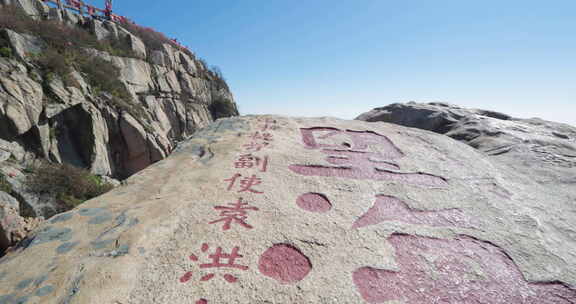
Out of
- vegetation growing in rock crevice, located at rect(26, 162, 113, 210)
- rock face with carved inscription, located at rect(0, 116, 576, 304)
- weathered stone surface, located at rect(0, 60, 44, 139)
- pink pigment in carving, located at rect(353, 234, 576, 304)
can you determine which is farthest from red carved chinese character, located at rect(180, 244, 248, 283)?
weathered stone surface, located at rect(0, 60, 44, 139)

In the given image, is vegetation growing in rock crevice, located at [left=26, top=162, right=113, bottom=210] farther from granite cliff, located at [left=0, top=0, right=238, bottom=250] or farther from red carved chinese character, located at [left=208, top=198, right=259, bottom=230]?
red carved chinese character, located at [left=208, top=198, right=259, bottom=230]

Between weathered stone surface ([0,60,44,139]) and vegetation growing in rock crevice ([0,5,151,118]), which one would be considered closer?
weathered stone surface ([0,60,44,139])

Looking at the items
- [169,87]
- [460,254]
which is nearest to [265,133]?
[460,254]

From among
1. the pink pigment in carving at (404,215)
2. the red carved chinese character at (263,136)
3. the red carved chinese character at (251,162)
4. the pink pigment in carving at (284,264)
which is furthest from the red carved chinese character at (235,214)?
the red carved chinese character at (263,136)

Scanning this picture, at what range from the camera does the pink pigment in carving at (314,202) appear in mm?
2359

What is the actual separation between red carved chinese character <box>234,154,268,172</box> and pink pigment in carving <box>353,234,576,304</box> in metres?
1.57

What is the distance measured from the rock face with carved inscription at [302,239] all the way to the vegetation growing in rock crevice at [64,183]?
4.78 m

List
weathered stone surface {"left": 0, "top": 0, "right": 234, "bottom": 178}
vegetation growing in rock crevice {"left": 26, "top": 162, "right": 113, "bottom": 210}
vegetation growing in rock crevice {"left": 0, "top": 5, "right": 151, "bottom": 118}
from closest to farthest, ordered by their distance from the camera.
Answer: vegetation growing in rock crevice {"left": 26, "top": 162, "right": 113, "bottom": 210}
weathered stone surface {"left": 0, "top": 0, "right": 234, "bottom": 178}
vegetation growing in rock crevice {"left": 0, "top": 5, "right": 151, "bottom": 118}

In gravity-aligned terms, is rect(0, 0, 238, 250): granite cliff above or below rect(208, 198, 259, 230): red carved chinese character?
above

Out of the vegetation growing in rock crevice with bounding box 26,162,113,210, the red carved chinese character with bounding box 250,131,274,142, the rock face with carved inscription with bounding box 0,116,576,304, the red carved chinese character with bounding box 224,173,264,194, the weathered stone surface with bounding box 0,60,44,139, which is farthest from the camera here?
the weathered stone surface with bounding box 0,60,44,139

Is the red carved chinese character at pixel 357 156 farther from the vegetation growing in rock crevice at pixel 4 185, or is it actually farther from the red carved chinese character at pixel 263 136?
the vegetation growing in rock crevice at pixel 4 185

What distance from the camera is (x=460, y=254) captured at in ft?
6.46

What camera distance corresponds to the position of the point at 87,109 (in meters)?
8.73

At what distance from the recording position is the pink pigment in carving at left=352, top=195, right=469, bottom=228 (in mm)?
2268
